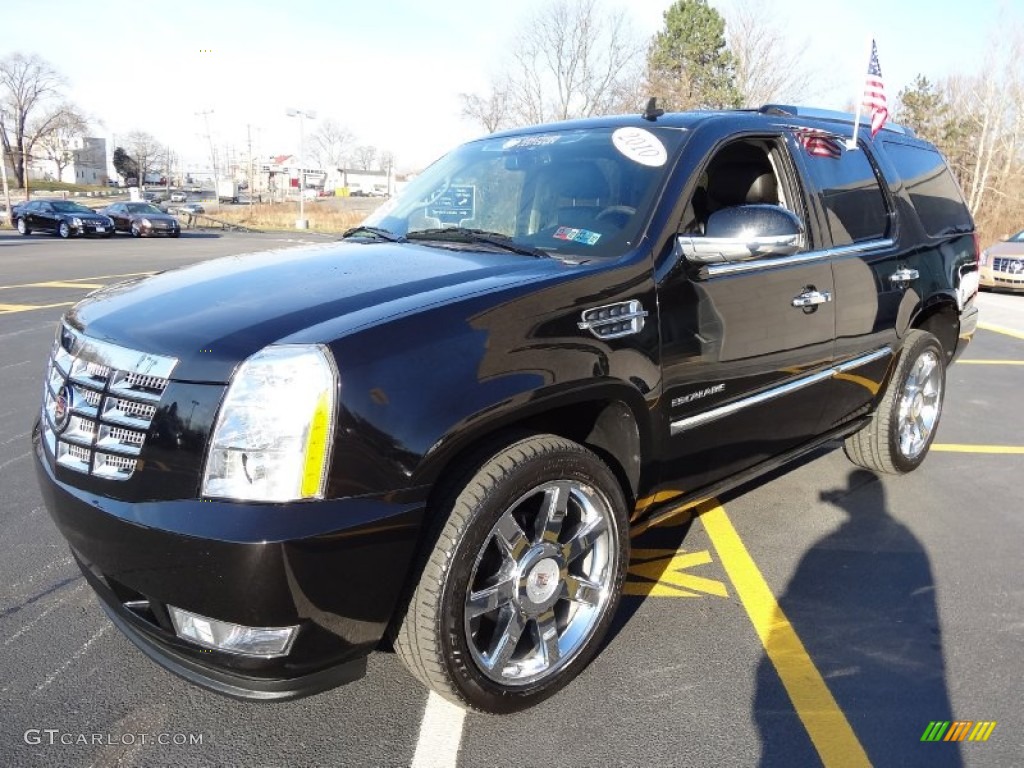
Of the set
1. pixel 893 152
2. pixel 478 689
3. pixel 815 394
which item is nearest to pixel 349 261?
pixel 478 689

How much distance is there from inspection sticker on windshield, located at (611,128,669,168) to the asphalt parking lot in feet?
4.80

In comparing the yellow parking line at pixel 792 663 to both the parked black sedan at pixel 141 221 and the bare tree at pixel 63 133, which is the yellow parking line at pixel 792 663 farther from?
the bare tree at pixel 63 133

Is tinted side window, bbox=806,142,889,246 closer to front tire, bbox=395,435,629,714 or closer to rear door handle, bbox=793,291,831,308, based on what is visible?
rear door handle, bbox=793,291,831,308

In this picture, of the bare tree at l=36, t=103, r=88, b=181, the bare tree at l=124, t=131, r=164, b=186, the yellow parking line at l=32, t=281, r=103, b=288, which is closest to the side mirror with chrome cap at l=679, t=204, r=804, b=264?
the yellow parking line at l=32, t=281, r=103, b=288

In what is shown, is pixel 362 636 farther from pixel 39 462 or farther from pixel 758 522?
pixel 758 522

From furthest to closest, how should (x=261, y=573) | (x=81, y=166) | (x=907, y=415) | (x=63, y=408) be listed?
(x=81, y=166) < (x=907, y=415) < (x=63, y=408) < (x=261, y=573)

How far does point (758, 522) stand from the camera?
3.94 meters

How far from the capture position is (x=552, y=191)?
320 centimetres

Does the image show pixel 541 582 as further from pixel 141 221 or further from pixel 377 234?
pixel 141 221

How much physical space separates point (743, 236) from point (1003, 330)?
10.1 metres

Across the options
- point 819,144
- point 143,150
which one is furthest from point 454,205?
point 143,150

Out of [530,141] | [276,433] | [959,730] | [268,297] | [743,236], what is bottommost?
[959,730]

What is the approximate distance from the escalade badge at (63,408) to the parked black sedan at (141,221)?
32255 millimetres

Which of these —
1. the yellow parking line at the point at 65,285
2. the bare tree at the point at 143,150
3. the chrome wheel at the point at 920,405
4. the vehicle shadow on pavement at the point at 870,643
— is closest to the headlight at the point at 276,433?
the vehicle shadow on pavement at the point at 870,643
